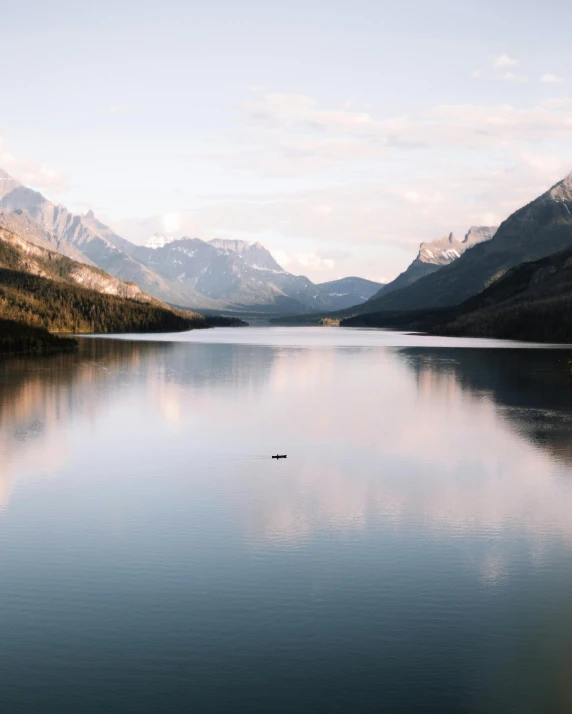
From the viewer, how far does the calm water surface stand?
23.3 m

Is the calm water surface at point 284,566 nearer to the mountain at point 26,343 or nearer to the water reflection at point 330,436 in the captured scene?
the water reflection at point 330,436

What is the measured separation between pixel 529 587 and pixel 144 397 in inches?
2705

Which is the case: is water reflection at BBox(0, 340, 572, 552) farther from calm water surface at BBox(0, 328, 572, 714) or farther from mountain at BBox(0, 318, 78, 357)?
mountain at BBox(0, 318, 78, 357)

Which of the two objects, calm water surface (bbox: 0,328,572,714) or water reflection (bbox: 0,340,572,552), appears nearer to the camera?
calm water surface (bbox: 0,328,572,714)

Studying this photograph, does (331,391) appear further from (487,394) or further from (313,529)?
(313,529)

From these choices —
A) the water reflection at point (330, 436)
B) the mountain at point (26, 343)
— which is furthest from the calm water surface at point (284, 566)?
the mountain at point (26, 343)

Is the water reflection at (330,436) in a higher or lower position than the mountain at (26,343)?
lower

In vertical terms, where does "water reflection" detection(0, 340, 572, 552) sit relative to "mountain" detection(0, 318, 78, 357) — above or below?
below

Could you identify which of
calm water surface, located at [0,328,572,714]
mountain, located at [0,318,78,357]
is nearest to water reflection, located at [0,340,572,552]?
calm water surface, located at [0,328,572,714]

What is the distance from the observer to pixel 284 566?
32875mm

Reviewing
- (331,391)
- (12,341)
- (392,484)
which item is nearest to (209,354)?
(12,341)

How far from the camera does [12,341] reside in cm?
17950

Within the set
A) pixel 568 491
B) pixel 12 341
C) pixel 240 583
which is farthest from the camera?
pixel 12 341

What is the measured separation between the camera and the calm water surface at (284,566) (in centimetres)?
2334
